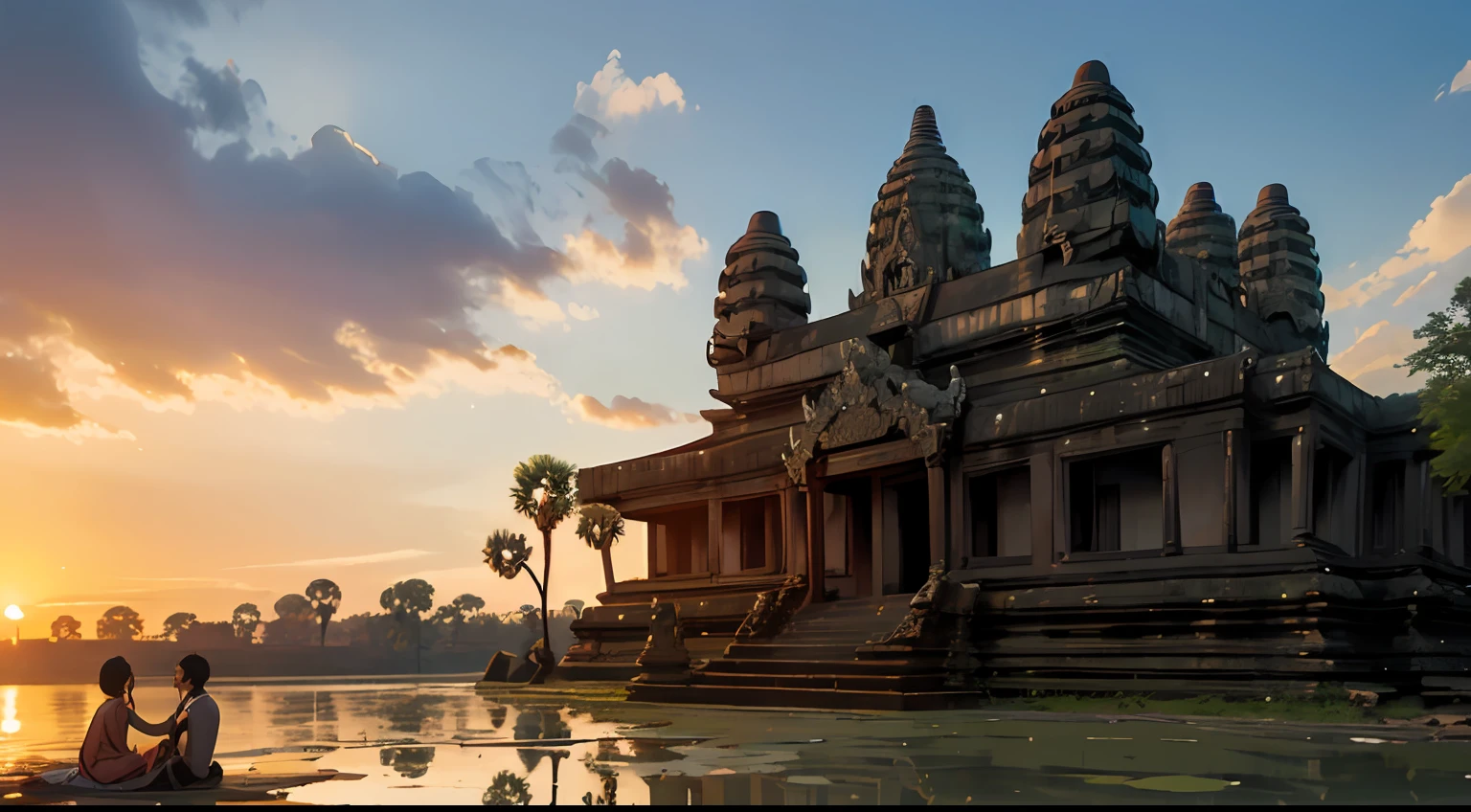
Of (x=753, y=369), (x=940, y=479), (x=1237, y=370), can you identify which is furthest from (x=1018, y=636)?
(x=753, y=369)

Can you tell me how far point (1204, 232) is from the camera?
41094 millimetres

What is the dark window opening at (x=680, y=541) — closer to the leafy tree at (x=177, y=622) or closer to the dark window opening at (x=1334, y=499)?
the dark window opening at (x=1334, y=499)

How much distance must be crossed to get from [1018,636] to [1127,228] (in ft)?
34.9

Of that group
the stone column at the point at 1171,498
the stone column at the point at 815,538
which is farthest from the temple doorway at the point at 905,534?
the stone column at the point at 1171,498

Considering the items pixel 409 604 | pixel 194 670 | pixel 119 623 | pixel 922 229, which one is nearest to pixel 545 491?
pixel 922 229

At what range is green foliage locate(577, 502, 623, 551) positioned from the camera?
4516 cm

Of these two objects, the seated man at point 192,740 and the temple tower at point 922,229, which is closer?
the seated man at point 192,740

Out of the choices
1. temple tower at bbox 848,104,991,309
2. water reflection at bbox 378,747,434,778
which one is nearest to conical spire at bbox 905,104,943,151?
temple tower at bbox 848,104,991,309

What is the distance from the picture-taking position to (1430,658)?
18.8 metres

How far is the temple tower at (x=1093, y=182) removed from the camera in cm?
2750

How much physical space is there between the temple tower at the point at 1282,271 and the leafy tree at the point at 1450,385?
1833 centimetres

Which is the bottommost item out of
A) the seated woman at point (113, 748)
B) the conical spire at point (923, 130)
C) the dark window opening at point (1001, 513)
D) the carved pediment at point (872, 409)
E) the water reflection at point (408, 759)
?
the water reflection at point (408, 759)

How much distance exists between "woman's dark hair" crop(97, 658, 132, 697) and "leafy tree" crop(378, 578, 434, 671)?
523 feet

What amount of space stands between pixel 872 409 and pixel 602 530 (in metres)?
21.3
